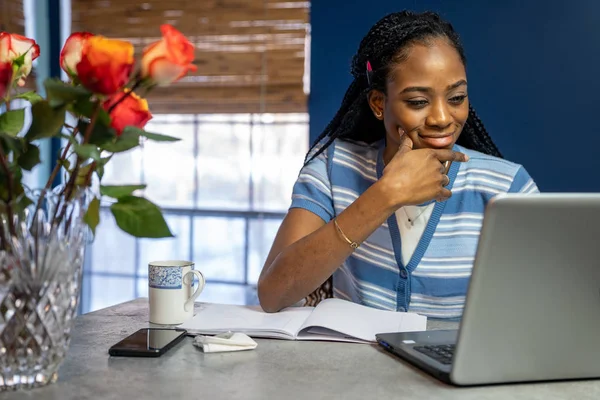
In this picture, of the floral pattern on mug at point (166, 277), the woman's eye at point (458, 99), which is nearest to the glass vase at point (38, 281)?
the floral pattern on mug at point (166, 277)

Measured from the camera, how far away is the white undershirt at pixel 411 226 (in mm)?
1645

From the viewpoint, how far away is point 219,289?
4.09 metres

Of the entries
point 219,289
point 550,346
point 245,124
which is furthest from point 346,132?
point 219,289

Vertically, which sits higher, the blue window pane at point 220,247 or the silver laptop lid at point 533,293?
the silver laptop lid at point 533,293

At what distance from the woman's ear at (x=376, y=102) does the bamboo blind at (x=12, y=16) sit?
2905 mm

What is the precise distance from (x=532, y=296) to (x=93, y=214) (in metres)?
0.55

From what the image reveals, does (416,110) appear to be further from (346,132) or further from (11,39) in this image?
(11,39)

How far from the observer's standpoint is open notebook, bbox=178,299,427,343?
3.84 feet

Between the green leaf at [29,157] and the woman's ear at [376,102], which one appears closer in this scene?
the green leaf at [29,157]

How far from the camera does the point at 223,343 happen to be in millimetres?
1086

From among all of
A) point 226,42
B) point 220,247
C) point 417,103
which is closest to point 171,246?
point 220,247

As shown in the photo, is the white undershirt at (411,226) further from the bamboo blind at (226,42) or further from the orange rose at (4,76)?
the bamboo blind at (226,42)

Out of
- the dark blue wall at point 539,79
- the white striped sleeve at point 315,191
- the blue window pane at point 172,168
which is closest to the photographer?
the white striped sleeve at point 315,191

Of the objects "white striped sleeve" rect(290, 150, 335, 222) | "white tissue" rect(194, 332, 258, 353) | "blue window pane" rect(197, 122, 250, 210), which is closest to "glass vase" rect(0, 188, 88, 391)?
"white tissue" rect(194, 332, 258, 353)
